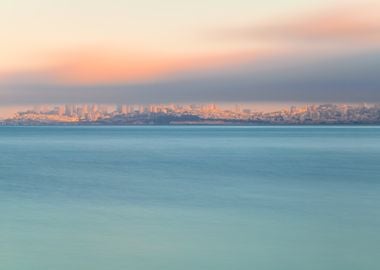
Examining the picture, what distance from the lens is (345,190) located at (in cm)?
2639

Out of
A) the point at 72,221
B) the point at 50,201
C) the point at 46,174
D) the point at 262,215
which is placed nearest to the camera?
the point at 72,221

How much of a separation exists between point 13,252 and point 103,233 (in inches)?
104

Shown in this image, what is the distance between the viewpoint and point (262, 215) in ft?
61.0

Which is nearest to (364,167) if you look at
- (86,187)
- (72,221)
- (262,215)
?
(86,187)

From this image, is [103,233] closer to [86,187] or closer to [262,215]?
[262,215]

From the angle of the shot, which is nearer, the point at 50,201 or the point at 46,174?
the point at 50,201

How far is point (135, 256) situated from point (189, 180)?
60.5 feet

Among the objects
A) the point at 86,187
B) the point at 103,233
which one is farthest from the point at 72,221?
the point at 86,187

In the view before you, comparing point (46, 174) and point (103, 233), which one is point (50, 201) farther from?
point (46, 174)

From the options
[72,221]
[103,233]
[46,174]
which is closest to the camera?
[103,233]

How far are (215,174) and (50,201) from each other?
1373 cm

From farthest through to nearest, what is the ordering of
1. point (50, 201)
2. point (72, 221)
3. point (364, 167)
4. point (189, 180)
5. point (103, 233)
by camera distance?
point (364, 167) → point (189, 180) → point (50, 201) → point (72, 221) → point (103, 233)

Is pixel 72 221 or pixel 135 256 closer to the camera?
pixel 135 256

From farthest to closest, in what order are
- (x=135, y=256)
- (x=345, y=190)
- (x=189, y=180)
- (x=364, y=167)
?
(x=364, y=167)
(x=189, y=180)
(x=345, y=190)
(x=135, y=256)
